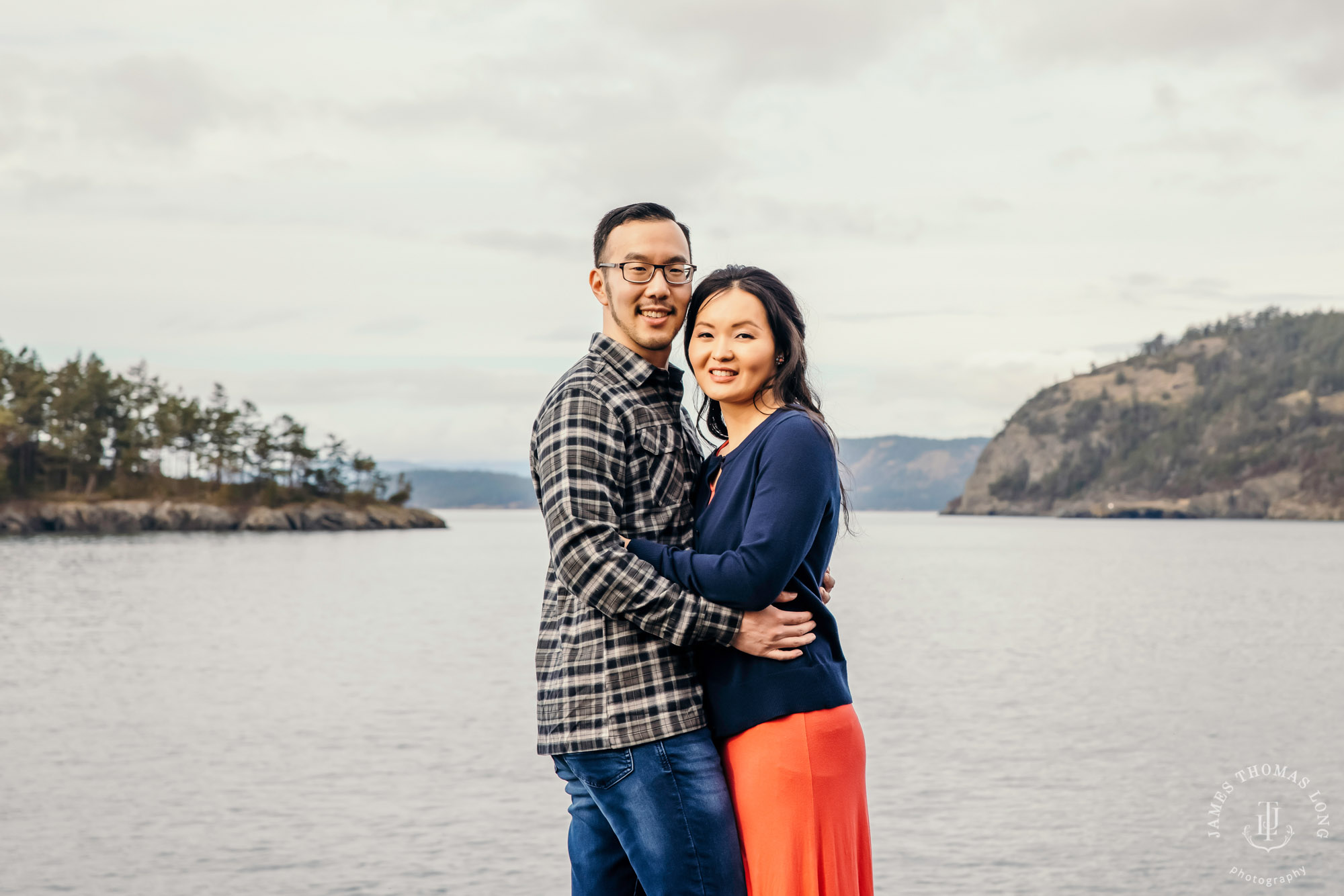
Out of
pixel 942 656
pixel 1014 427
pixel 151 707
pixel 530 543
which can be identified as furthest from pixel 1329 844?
pixel 1014 427

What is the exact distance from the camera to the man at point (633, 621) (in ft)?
10.6

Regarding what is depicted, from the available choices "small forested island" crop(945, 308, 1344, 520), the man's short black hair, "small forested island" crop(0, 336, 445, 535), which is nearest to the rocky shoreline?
"small forested island" crop(0, 336, 445, 535)

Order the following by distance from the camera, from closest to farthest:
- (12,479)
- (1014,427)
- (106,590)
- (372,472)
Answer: (106,590) → (12,479) → (372,472) → (1014,427)

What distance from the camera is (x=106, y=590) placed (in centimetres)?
4219

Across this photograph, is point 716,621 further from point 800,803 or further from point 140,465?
point 140,465

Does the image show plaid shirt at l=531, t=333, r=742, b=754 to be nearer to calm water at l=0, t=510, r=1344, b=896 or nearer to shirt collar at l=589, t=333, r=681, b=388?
shirt collar at l=589, t=333, r=681, b=388

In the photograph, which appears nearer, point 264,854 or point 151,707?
point 264,854

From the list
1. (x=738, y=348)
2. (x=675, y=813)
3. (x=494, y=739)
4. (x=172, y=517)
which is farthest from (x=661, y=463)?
(x=172, y=517)

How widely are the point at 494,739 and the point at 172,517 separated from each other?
96114mm

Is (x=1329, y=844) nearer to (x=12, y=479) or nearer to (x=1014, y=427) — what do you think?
(x=12, y=479)

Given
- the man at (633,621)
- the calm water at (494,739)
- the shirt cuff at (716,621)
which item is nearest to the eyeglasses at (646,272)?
the man at (633,621)

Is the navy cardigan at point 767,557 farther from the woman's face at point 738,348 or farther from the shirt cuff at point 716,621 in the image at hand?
the woman's face at point 738,348

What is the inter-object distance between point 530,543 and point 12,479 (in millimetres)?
45254

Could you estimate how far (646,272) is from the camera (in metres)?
3.55
